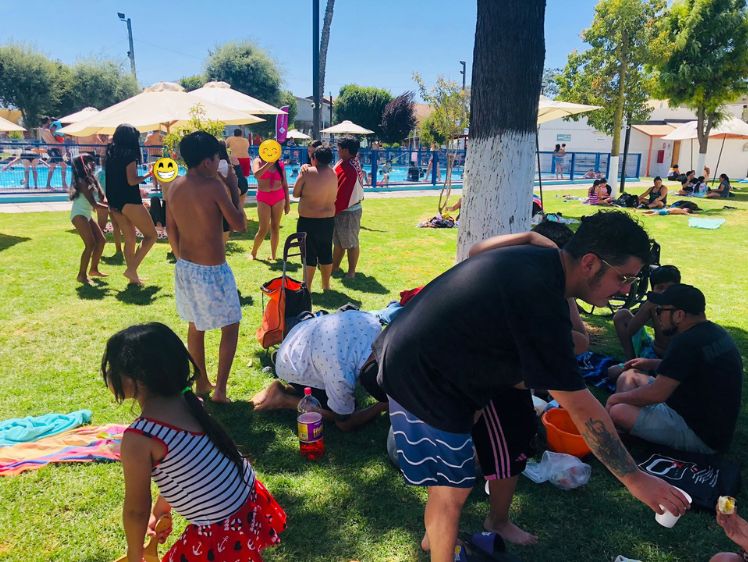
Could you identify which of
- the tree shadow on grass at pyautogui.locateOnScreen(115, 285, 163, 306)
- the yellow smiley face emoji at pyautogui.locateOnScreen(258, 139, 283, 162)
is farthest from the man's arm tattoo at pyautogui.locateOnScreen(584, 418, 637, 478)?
the yellow smiley face emoji at pyautogui.locateOnScreen(258, 139, 283, 162)

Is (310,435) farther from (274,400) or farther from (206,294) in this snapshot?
(206,294)

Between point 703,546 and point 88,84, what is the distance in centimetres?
4144

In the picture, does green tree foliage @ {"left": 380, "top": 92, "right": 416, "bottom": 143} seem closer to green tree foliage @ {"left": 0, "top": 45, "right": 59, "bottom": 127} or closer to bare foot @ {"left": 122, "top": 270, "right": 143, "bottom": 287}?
green tree foliage @ {"left": 0, "top": 45, "right": 59, "bottom": 127}

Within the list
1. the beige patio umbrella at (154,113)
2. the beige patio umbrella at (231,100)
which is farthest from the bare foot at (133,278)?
the beige patio umbrella at (231,100)

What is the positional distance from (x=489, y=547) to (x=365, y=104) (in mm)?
49400

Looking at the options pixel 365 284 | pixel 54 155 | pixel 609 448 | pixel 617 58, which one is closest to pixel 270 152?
pixel 365 284

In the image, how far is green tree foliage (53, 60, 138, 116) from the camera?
35500 millimetres

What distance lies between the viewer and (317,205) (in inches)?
240

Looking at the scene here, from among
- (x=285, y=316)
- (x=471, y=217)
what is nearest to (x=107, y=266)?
(x=285, y=316)

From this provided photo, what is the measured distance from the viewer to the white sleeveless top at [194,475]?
1.79 meters

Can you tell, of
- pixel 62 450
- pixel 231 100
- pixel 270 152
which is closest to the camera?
pixel 62 450

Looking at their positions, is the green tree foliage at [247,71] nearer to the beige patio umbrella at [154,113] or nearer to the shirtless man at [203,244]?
the beige patio umbrella at [154,113]

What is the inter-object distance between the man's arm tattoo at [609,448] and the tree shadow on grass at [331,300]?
4.37 m

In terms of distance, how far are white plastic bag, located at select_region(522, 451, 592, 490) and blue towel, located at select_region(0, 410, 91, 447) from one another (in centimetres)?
282
